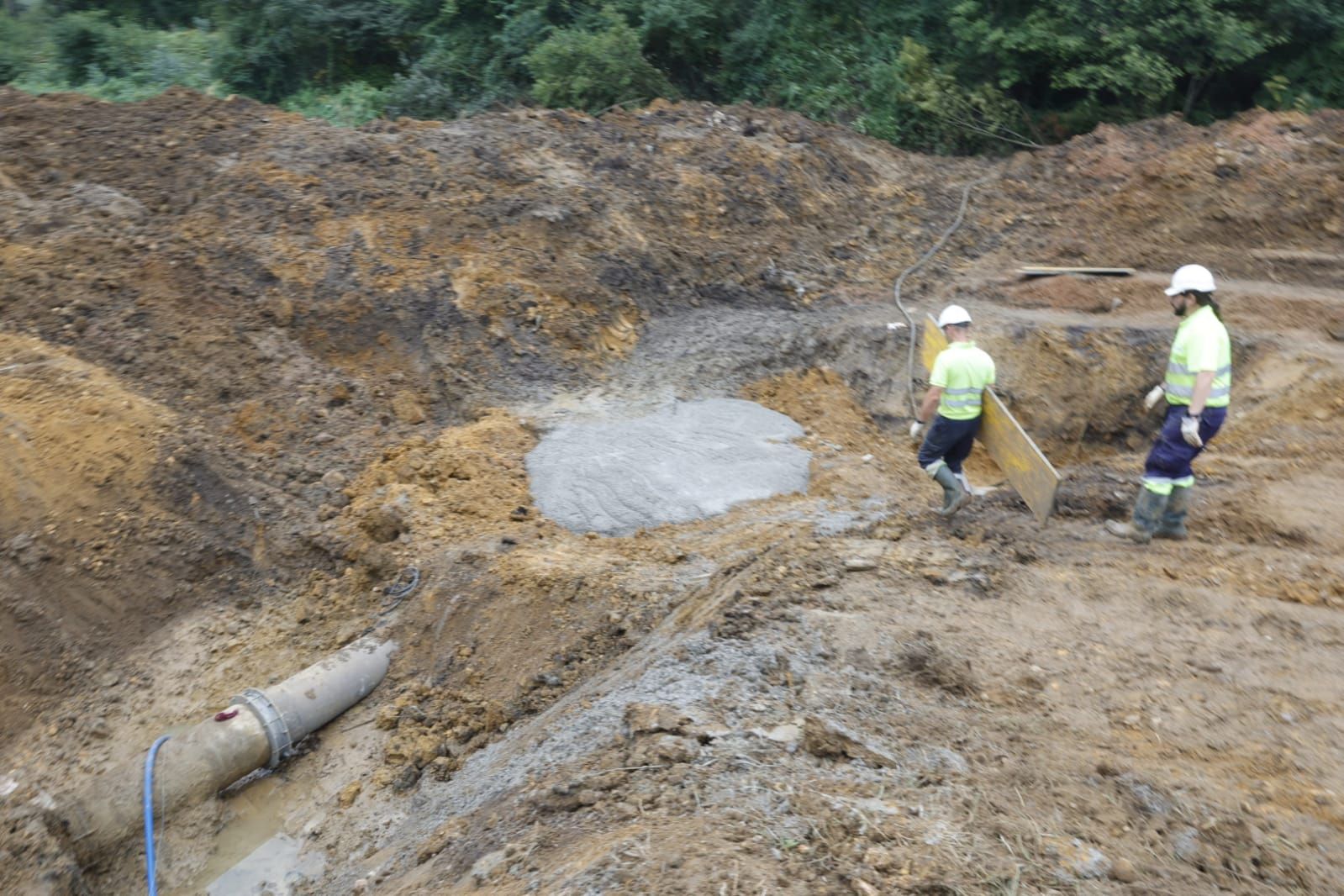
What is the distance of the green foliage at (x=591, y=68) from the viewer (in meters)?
15.0

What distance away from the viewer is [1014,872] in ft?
11.6

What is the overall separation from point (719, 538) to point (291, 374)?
420 centimetres

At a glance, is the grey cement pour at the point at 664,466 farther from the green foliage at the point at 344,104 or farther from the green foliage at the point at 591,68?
the green foliage at the point at 344,104

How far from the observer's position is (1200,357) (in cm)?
618

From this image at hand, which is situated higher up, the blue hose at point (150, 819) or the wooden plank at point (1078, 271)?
the wooden plank at point (1078, 271)

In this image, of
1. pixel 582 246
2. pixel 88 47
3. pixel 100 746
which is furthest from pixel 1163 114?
pixel 88 47

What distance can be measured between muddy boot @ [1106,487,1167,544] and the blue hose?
6.03 meters

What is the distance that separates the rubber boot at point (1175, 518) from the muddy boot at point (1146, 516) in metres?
0.08

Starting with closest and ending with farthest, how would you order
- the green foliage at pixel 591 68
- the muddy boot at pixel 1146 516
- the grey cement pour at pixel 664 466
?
the muddy boot at pixel 1146 516, the grey cement pour at pixel 664 466, the green foliage at pixel 591 68

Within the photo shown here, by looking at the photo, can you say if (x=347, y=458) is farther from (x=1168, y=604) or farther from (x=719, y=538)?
(x=1168, y=604)

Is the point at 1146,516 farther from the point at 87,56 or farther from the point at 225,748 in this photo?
the point at 87,56

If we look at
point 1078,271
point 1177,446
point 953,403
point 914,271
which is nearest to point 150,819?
point 953,403

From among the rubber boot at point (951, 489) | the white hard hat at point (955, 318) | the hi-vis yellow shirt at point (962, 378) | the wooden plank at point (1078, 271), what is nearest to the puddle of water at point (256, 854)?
the rubber boot at point (951, 489)

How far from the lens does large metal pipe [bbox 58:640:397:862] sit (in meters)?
5.67
